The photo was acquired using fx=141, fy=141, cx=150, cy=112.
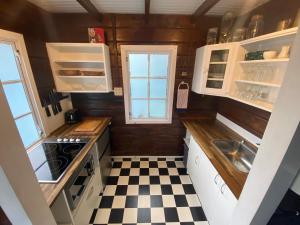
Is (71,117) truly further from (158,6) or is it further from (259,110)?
(259,110)

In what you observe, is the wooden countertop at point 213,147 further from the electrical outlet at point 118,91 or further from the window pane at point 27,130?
the window pane at point 27,130

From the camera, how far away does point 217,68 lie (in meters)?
1.82

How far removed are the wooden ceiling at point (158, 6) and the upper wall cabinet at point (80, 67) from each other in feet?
1.39

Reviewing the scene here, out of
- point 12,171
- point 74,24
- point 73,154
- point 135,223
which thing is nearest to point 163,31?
point 74,24

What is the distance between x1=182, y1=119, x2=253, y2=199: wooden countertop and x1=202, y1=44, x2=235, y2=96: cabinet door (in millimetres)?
513

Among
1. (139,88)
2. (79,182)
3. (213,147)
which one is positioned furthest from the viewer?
(139,88)

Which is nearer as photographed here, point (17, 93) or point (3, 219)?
point (3, 219)

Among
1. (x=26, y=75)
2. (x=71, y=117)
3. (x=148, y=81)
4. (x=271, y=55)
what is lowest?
(x=71, y=117)

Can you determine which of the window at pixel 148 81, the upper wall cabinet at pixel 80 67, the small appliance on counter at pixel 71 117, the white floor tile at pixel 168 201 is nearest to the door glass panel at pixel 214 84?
the window at pixel 148 81

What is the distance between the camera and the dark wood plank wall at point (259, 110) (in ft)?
4.10

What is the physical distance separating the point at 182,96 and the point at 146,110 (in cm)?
63

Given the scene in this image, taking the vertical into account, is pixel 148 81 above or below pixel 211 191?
above

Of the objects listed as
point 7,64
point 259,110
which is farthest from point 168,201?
point 7,64

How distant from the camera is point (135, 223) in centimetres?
154
